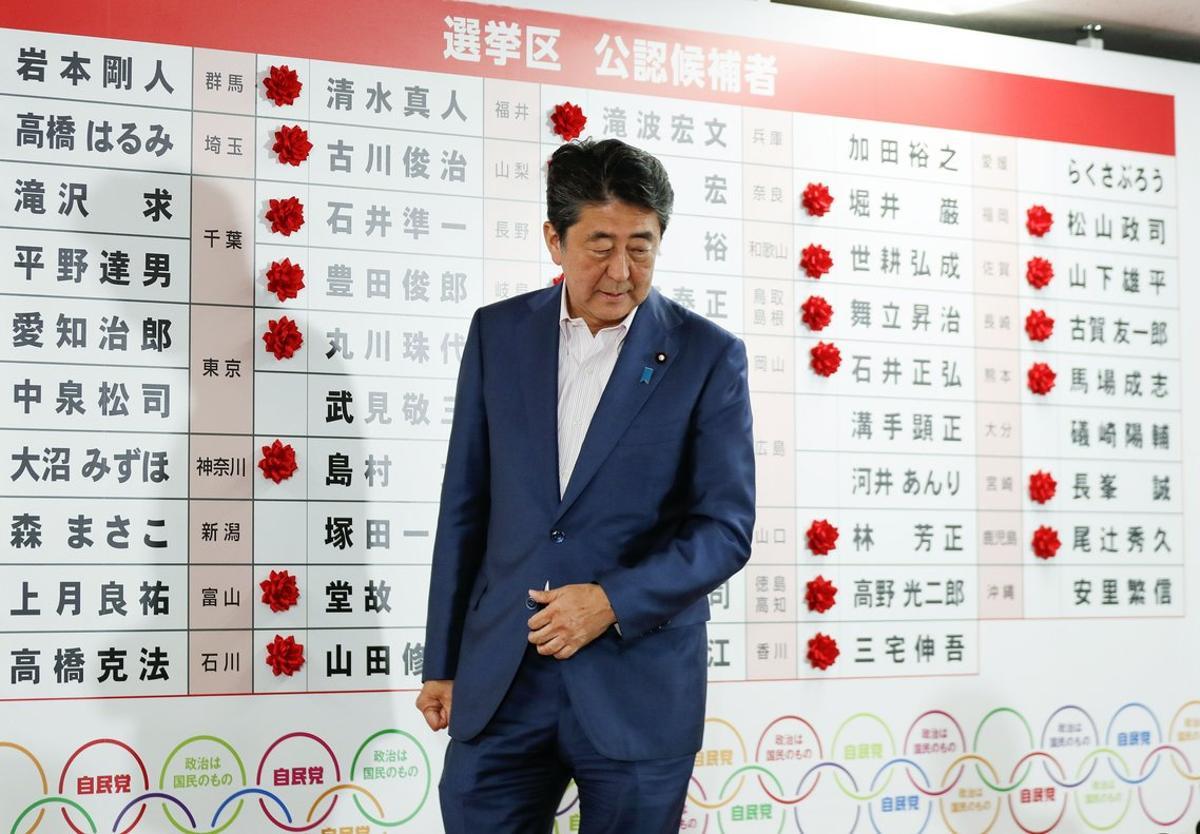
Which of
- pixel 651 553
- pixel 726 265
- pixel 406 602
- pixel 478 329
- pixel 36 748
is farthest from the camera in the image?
pixel 726 265

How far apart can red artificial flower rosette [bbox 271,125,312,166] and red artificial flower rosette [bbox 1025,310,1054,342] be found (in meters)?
1.75

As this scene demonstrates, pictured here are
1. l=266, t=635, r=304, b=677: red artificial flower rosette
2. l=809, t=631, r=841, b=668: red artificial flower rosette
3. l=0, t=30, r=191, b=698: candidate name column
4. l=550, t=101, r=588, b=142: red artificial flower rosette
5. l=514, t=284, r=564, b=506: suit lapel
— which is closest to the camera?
l=514, t=284, r=564, b=506: suit lapel

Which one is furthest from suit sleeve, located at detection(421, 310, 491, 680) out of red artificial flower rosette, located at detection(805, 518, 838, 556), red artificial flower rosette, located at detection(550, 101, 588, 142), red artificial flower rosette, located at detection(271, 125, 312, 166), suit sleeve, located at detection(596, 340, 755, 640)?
red artificial flower rosette, located at detection(805, 518, 838, 556)

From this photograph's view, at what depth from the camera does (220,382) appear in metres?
2.54

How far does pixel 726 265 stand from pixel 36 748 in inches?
67.5

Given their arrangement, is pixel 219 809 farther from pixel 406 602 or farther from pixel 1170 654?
pixel 1170 654

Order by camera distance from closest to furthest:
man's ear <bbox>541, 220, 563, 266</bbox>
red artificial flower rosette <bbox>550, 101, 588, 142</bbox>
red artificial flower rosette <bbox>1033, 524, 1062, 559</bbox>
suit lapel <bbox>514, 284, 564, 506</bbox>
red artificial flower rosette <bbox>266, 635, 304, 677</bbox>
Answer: suit lapel <bbox>514, 284, 564, 506</bbox>, man's ear <bbox>541, 220, 563, 266</bbox>, red artificial flower rosette <bbox>266, 635, 304, 677</bbox>, red artificial flower rosette <bbox>550, 101, 588, 142</bbox>, red artificial flower rosette <bbox>1033, 524, 1062, 559</bbox>

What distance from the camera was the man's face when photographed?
1915 mm

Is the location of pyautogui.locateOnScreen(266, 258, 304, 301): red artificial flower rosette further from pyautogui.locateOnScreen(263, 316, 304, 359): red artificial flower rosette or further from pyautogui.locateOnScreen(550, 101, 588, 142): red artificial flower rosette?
pyautogui.locateOnScreen(550, 101, 588, 142): red artificial flower rosette

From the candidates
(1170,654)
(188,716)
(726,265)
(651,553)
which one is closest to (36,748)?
(188,716)

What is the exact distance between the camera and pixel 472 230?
2.74 metres

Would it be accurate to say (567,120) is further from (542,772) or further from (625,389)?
(542,772)

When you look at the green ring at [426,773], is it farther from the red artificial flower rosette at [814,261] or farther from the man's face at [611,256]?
the red artificial flower rosette at [814,261]

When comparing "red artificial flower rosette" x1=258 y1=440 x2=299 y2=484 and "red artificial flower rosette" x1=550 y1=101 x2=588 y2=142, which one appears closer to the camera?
"red artificial flower rosette" x1=258 y1=440 x2=299 y2=484
